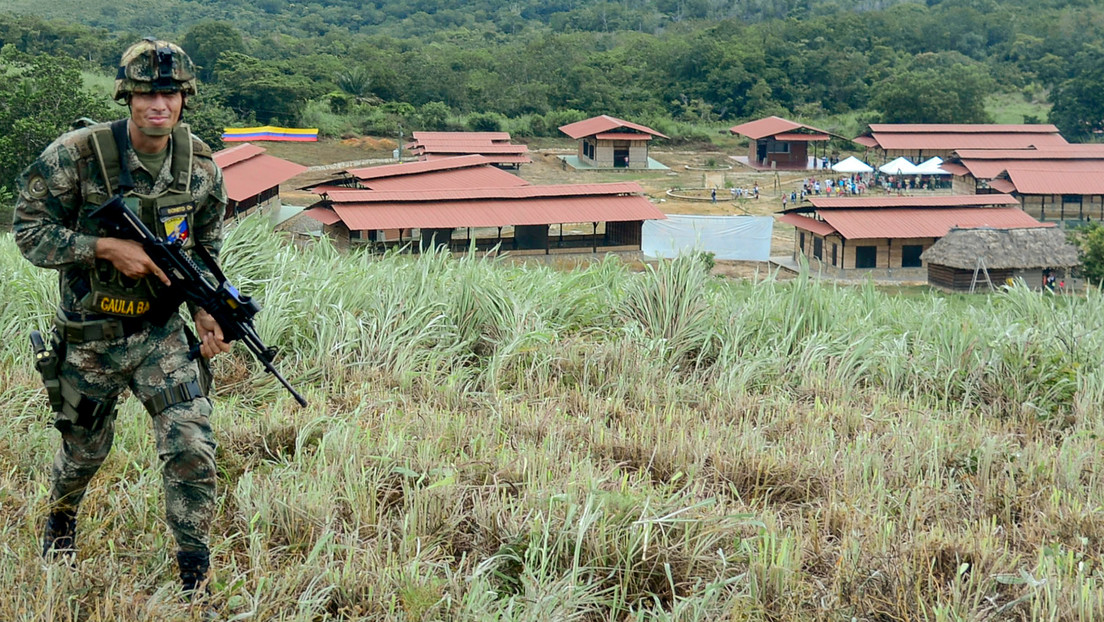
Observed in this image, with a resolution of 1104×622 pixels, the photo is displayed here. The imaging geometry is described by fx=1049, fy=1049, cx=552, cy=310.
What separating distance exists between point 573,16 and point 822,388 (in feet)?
330

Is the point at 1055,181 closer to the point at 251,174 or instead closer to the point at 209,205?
the point at 251,174

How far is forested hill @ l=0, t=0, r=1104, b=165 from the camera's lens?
5291 centimetres

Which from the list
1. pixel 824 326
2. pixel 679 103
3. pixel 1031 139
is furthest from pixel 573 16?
pixel 824 326

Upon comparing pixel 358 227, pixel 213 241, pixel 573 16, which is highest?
pixel 573 16

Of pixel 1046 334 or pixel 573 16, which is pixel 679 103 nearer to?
pixel 573 16

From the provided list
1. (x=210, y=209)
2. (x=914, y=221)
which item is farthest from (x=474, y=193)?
(x=210, y=209)

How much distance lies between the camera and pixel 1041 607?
266 cm

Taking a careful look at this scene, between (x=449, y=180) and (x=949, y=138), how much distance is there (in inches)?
1014

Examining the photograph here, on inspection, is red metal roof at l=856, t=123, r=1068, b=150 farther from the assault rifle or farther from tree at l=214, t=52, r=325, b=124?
the assault rifle

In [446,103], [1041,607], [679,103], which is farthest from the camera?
[679,103]

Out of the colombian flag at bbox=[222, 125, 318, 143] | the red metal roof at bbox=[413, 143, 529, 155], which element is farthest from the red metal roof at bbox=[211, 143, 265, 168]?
the colombian flag at bbox=[222, 125, 318, 143]

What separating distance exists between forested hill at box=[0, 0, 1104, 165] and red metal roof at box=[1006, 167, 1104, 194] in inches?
700

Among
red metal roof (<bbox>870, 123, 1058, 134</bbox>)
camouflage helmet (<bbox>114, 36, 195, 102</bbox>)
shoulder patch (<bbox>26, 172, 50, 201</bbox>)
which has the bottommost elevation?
shoulder patch (<bbox>26, 172, 50, 201</bbox>)

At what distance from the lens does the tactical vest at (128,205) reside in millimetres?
2807
